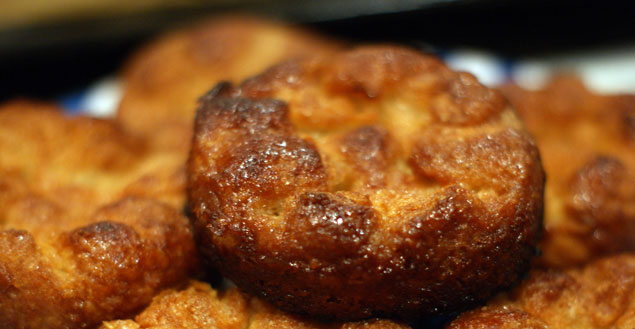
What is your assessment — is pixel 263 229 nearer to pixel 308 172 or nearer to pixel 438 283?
pixel 308 172

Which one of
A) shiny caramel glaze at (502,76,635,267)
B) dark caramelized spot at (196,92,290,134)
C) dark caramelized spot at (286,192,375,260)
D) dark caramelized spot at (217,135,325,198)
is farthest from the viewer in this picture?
shiny caramel glaze at (502,76,635,267)

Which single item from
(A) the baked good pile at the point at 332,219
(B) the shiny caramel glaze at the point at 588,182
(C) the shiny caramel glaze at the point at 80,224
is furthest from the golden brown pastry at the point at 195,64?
(B) the shiny caramel glaze at the point at 588,182

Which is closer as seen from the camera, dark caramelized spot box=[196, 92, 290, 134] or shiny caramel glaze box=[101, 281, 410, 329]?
shiny caramel glaze box=[101, 281, 410, 329]

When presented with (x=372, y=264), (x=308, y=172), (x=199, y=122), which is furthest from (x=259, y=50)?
(x=372, y=264)

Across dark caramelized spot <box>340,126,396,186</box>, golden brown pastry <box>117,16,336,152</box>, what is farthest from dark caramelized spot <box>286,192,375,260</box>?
golden brown pastry <box>117,16,336,152</box>

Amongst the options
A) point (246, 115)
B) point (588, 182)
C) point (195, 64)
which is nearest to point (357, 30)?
point (195, 64)

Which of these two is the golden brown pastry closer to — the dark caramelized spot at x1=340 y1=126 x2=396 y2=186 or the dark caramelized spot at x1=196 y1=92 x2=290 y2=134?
the dark caramelized spot at x1=196 y1=92 x2=290 y2=134
